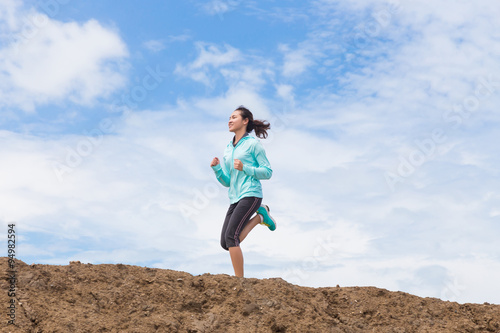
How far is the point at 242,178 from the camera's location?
7.13 metres

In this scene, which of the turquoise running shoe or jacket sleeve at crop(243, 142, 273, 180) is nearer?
jacket sleeve at crop(243, 142, 273, 180)

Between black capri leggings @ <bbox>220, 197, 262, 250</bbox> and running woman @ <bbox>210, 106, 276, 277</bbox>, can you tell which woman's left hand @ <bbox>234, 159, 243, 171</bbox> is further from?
black capri leggings @ <bbox>220, 197, 262, 250</bbox>

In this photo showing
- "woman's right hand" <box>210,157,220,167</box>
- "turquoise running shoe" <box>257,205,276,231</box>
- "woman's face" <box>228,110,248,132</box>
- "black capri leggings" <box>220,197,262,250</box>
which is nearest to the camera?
"black capri leggings" <box>220,197,262,250</box>

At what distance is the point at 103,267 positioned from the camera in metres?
5.97

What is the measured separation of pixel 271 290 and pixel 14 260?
3.24 meters

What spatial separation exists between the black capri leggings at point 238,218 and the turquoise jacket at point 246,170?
0.11m

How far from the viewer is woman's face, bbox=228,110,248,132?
7.57 meters

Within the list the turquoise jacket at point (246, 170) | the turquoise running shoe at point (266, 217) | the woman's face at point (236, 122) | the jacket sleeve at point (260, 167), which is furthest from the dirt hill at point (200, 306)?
the woman's face at point (236, 122)

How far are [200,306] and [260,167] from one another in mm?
2387

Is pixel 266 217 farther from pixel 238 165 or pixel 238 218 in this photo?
pixel 238 165

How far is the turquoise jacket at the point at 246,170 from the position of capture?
6.98 meters

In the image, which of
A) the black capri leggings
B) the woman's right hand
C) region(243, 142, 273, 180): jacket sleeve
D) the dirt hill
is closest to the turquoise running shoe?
the black capri leggings

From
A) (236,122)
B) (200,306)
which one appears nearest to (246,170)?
(236,122)

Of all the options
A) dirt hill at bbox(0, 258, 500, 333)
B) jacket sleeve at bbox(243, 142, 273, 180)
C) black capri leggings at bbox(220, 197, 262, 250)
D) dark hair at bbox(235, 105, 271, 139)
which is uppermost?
dark hair at bbox(235, 105, 271, 139)
